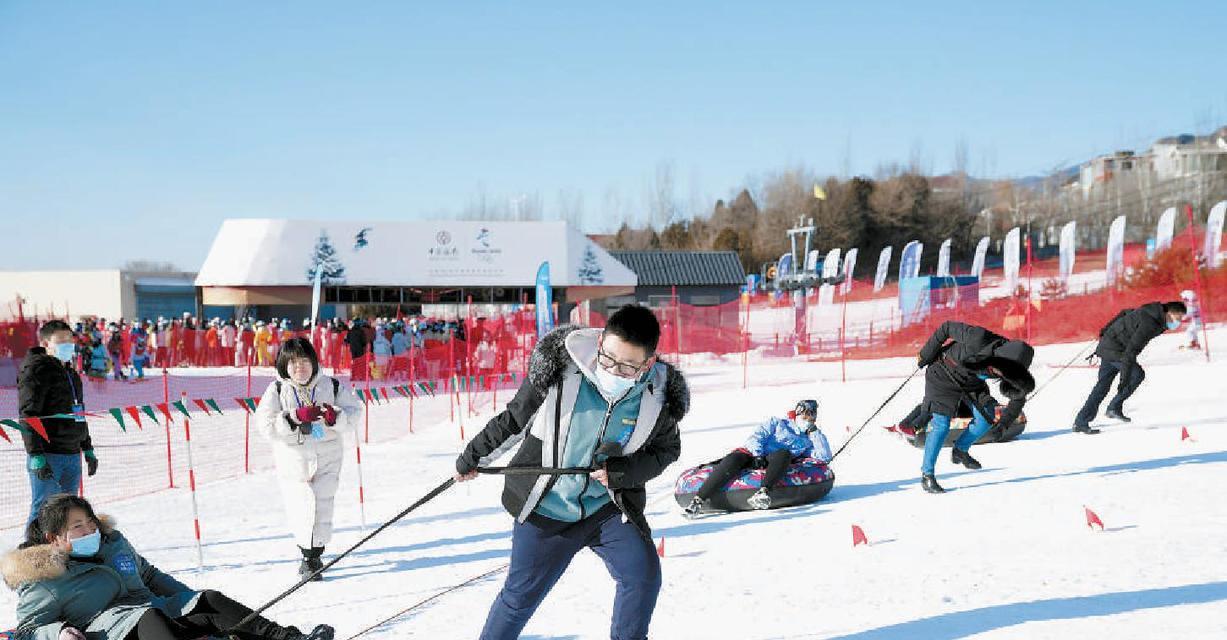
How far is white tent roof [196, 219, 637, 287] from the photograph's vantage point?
32.6 metres

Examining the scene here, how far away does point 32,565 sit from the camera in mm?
3477

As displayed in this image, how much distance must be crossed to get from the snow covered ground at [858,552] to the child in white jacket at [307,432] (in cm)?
42

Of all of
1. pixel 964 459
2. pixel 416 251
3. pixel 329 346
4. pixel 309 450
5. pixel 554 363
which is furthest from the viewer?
pixel 416 251

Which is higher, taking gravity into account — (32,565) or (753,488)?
(32,565)

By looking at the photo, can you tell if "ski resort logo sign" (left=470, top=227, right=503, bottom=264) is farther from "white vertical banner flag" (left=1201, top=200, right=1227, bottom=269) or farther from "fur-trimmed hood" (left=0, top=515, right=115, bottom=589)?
"fur-trimmed hood" (left=0, top=515, right=115, bottom=589)

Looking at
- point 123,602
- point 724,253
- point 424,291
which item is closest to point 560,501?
point 123,602

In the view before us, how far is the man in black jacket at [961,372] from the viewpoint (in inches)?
273

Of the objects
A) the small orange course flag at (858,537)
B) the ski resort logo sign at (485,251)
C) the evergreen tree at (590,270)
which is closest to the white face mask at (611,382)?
the small orange course flag at (858,537)

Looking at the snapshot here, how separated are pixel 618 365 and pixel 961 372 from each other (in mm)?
5032

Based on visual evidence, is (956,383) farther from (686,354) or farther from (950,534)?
(686,354)

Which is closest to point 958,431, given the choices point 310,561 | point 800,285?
point 310,561

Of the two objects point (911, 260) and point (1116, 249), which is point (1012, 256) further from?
point (911, 260)

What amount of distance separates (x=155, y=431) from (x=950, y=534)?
12.5 m

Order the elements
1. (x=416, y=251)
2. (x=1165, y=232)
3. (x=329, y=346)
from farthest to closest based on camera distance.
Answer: (x=416, y=251) → (x=1165, y=232) → (x=329, y=346)
